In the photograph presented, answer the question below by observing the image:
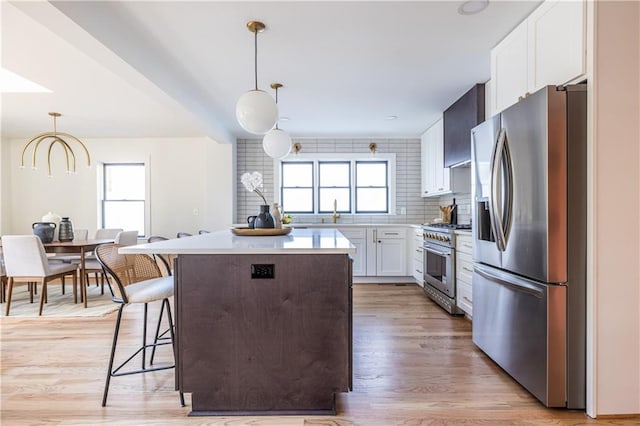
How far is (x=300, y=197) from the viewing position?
20.2 feet

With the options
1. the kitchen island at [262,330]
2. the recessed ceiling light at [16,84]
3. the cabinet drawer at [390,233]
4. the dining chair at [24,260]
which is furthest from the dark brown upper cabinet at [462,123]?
the dining chair at [24,260]

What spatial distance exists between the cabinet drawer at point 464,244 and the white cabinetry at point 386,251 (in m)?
1.88

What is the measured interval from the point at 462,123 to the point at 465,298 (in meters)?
1.82

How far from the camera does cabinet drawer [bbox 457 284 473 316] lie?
3375mm

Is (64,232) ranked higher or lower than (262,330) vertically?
higher

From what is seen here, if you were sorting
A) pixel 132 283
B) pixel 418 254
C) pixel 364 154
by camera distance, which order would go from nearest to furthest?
1. pixel 132 283
2. pixel 418 254
3. pixel 364 154

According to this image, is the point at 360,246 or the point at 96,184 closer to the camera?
the point at 360,246

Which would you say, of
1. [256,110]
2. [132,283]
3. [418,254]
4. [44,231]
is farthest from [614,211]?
[44,231]

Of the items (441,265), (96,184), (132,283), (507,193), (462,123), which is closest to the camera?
(507,193)

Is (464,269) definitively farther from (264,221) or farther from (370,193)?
(370,193)

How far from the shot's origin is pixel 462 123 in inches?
155

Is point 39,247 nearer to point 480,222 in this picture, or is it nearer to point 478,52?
point 480,222

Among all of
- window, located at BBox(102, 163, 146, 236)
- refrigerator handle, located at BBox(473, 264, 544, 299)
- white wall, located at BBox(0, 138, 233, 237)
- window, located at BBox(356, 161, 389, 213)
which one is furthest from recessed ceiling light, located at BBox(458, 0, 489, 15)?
window, located at BBox(102, 163, 146, 236)

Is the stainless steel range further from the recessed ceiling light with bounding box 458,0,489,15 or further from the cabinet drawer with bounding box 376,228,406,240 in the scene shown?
the recessed ceiling light with bounding box 458,0,489,15
